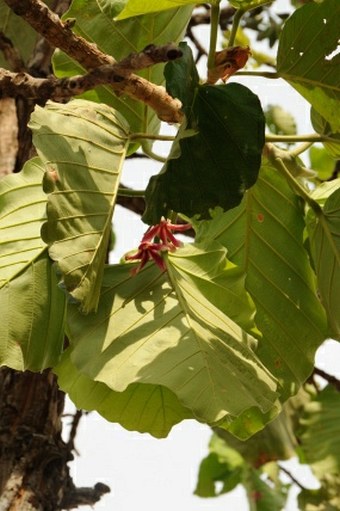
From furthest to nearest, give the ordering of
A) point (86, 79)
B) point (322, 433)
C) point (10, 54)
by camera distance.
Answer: point (322, 433)
point (10, 54)
point (86, 79)

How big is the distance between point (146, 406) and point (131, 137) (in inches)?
10.2

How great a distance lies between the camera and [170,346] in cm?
85

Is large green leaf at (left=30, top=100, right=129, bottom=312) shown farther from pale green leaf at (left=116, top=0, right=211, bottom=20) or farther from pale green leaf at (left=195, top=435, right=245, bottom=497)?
pale green leaf at (left=195, top=435, right=245, bottom=497)

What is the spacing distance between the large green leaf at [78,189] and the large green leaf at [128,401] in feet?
0.40

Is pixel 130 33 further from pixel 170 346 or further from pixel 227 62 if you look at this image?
pixel 170 346

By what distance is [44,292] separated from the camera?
908mm

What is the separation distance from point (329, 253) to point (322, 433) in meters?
0.83

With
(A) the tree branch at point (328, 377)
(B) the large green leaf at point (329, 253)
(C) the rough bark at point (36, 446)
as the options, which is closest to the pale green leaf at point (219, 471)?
(A) the tree branch at point (328, 377)

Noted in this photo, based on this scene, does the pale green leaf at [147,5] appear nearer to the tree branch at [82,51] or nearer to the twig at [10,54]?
the tree branch at [82,51]

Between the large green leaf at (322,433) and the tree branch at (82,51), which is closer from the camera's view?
the tree branch at (82,51)

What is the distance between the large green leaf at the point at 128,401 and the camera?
0.94 metres

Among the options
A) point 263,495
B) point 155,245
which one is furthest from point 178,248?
point 263,495

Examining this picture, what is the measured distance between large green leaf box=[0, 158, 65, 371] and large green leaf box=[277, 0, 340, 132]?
26 centimetres

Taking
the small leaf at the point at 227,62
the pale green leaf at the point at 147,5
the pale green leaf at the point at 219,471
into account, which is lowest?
the pale green leaf at the point at 219,471
